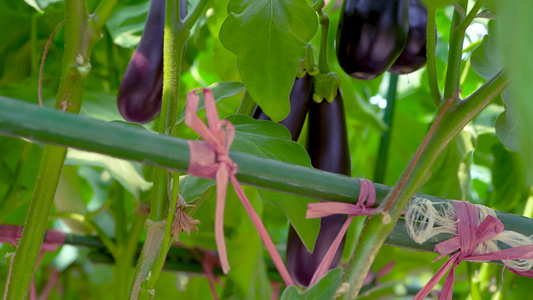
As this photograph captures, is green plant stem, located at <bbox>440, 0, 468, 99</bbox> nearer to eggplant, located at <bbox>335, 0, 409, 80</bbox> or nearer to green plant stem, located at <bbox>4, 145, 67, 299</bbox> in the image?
eggplant, located at <bbox>335, 0, 409, 80</bbox>

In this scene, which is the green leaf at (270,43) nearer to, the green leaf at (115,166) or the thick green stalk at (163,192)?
the thick green stalk at (163,192)

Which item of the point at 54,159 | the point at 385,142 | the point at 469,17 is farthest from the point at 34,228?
the point at 385,142

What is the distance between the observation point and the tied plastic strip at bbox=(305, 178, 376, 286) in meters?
0.22

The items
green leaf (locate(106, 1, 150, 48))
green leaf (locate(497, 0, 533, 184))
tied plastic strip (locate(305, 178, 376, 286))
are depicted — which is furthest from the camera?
green leaf (locate(106, 1, 150, 48))

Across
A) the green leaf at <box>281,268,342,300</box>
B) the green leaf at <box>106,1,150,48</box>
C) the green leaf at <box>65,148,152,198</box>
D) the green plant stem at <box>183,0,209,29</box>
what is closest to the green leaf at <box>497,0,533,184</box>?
the green leaf at <box>281,268,342,300</box>

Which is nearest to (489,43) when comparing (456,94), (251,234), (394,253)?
(456,94)

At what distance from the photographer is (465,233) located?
27 centimetres

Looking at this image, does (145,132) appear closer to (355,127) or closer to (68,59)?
(68,59)

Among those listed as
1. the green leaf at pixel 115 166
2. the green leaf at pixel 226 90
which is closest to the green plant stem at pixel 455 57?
the green leaf at pixel 226 90

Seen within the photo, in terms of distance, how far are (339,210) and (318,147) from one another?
0.11 m

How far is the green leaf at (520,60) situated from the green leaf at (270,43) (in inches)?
6.4

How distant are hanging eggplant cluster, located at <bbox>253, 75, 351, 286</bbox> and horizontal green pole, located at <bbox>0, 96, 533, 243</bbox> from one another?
0.32ft

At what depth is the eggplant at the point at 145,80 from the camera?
35 centimetres

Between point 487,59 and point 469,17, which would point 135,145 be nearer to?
point 469,17
